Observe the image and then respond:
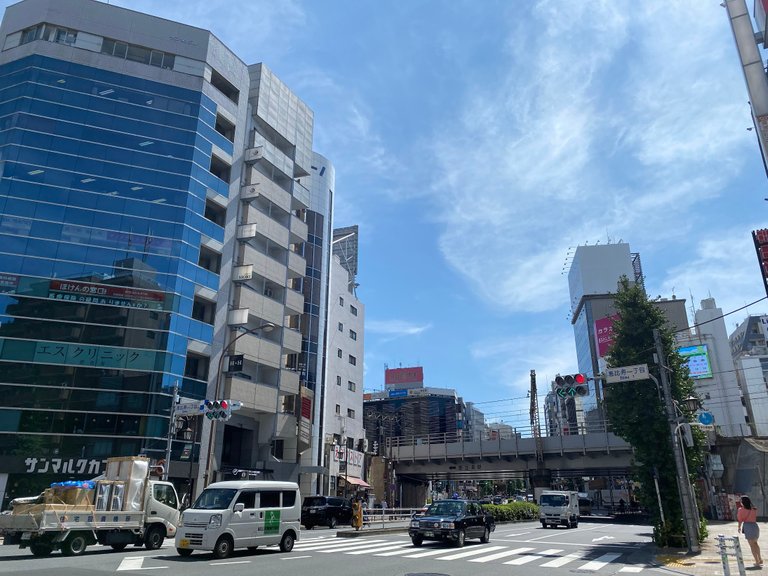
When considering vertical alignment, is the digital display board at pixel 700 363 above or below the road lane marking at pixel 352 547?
above

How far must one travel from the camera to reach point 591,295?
109500mm

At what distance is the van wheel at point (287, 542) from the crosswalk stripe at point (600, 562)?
8.53 meters

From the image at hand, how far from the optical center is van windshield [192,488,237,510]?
1542 cm

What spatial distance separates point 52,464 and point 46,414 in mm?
2882

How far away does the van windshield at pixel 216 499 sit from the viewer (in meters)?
15.4

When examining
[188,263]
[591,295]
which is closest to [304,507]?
[188,263]

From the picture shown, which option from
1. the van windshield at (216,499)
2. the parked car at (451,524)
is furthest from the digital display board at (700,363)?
the van windshield at (216,499)

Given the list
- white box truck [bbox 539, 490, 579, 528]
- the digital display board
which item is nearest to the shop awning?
white box truck [bbox 539, 490, 579, 528]

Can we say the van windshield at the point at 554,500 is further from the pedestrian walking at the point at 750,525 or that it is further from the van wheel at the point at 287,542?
the van wheel at the point at 287,542

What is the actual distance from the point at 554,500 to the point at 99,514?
27994 mm

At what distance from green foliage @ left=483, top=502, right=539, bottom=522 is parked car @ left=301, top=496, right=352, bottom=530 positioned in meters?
9.98

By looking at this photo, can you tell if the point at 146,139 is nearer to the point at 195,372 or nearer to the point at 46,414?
the point at 195,372

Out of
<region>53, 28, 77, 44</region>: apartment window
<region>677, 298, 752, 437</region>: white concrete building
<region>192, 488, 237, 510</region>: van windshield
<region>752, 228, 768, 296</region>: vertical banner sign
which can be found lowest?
<region>192, 488, 237, 510</region>: van windshield

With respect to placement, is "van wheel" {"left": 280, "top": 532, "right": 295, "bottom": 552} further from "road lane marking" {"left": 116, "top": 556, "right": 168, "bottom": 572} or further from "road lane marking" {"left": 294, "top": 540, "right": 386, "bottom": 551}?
"road lane marking" {"left": 116, "top": 556, "right": 168, "bottom": 572}
